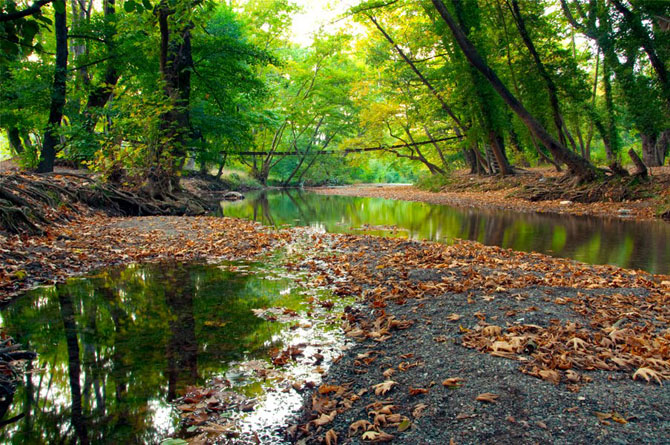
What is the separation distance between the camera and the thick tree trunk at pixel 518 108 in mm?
11703

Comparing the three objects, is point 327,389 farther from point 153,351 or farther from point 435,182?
point 435,182

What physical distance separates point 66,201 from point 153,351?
8.05 meters

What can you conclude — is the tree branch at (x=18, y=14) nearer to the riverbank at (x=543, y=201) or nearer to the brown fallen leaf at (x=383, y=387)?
the brown fallen leaf at (x=383, y=387)

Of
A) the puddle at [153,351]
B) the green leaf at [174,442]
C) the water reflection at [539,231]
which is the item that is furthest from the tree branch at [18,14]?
the water reflection at [539,231]

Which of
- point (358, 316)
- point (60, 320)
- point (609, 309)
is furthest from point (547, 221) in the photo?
point (60, 320)

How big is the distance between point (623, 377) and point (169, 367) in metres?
2.86

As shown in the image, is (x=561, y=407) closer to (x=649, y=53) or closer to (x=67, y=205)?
(x=67, y=205)

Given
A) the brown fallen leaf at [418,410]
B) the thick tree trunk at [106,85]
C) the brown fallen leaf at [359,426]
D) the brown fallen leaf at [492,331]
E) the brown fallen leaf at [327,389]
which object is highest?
the thick tree trunk at [106,85]

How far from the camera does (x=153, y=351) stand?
3.30 metres

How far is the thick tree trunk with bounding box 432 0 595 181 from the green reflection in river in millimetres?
9522

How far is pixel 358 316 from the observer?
4008 millimetres

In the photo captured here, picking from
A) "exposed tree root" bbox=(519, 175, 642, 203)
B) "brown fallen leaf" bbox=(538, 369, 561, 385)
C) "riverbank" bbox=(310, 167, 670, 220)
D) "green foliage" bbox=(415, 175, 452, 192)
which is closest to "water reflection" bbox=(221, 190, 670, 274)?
"riverbank" bbox=(310, 167, 670, 220)

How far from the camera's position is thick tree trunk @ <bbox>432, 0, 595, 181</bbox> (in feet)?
38.4

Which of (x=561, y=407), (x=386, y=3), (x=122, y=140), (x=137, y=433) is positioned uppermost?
(x=386, y=3)
